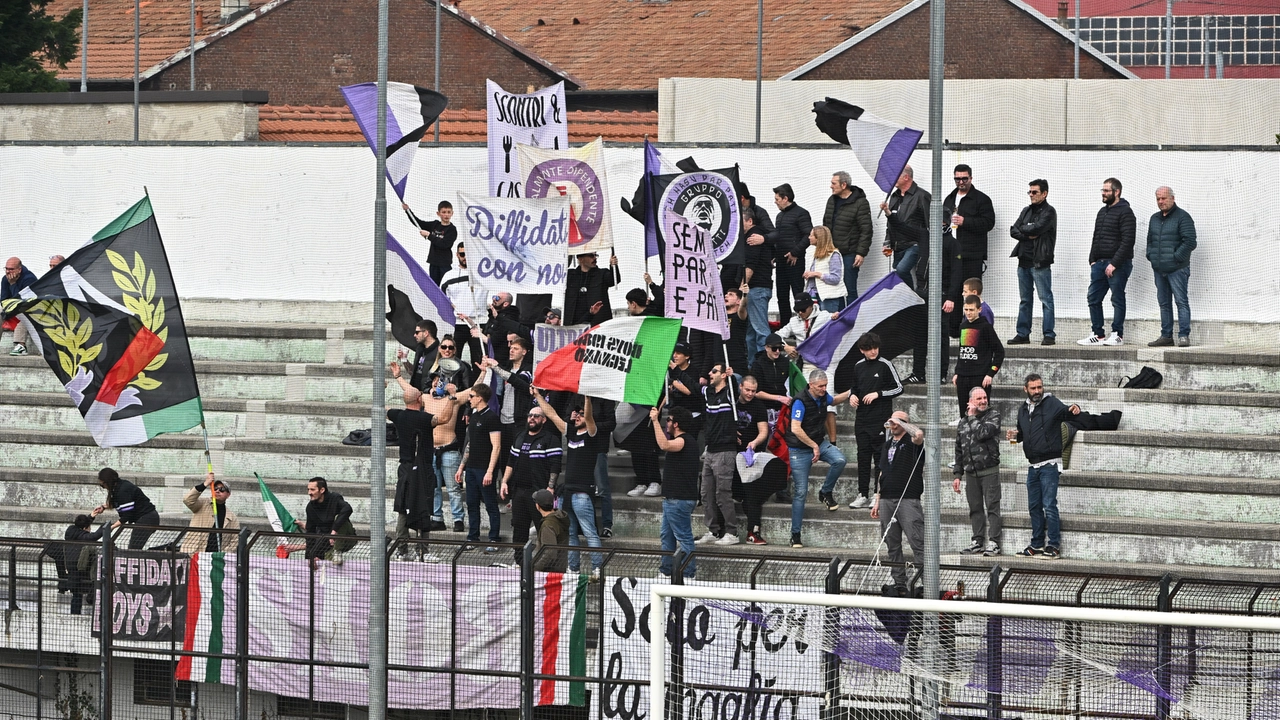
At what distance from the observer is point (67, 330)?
682 inches

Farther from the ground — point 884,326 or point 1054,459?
point 884,326

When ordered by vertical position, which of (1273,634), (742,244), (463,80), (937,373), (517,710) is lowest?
(517,710)

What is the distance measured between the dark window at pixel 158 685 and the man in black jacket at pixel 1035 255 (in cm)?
1000

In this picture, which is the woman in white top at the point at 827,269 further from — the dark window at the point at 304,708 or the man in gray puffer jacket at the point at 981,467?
the dark window at the point at 304,708

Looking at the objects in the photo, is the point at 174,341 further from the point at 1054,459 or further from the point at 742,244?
the point at 1054,459

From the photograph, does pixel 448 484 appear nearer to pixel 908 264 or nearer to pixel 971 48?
pixel 908 264

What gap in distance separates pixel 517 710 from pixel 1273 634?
5928 millimetres

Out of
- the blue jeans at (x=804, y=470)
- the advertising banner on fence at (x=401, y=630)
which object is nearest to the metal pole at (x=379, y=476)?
the advertising banner on fence at (x=401, y=630)

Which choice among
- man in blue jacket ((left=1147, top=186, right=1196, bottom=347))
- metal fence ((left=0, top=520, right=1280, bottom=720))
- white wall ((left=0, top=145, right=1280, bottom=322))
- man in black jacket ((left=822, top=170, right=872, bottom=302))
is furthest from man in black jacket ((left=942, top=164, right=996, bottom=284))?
metal fence ((left=0, top=520, right=1280, bottom=720))

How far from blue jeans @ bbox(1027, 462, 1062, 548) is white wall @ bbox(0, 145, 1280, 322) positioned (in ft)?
17.1

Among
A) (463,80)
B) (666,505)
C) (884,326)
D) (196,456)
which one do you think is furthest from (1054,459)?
(463,80)

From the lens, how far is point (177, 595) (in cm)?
1606

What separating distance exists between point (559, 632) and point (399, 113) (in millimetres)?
4899

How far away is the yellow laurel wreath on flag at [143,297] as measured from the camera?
17203 mm
